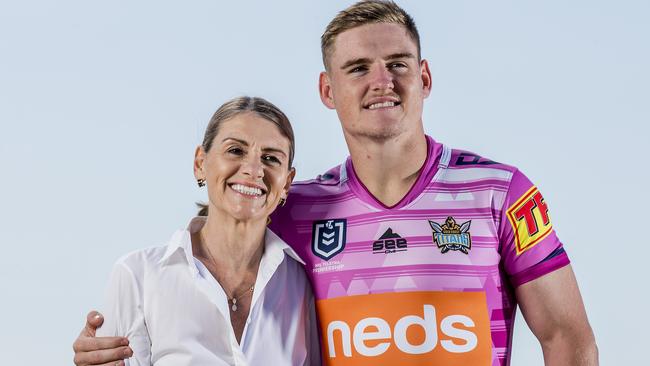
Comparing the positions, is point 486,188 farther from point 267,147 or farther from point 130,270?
point 130,270

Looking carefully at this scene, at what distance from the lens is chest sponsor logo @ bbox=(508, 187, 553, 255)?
429cm

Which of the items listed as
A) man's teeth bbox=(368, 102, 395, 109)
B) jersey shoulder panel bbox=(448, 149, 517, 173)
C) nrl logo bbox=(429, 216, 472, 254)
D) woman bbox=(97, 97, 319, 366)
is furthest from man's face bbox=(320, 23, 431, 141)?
nrl logo bbox=(429, 216, 472, 254)

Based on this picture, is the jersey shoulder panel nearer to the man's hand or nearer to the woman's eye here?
the woman's eye

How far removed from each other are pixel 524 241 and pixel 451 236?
37cm

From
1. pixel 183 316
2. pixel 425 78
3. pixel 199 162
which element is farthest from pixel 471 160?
pixel 183 316

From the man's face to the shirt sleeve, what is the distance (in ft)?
4.63

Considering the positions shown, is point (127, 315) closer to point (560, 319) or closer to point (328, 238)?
point (328, 238)

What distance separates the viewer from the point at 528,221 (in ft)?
14.2

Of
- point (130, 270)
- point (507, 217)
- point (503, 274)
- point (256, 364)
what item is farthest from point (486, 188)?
point (130, 270)

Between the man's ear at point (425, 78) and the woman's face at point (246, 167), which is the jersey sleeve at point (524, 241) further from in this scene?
the woman's face at point (246, 167)

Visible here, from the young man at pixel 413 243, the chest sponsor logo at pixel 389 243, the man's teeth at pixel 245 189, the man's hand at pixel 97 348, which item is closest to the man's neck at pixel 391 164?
the young man at pixel 413 243

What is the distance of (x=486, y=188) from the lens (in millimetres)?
4359

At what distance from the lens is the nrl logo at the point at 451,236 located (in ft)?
14.1

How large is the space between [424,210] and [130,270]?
4.98 ft
